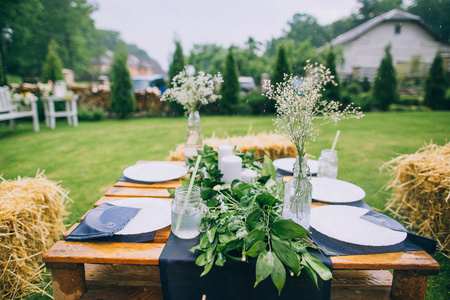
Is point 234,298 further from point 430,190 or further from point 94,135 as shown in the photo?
point 94,135

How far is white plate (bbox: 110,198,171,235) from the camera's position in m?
1.11

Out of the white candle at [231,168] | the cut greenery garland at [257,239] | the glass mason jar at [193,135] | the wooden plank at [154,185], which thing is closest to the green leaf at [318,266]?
the cut greenery garland at [257,239]

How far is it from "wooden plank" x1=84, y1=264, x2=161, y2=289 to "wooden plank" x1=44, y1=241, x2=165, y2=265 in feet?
1.16

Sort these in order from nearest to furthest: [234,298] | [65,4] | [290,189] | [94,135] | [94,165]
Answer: [234,298], [290,189], [94,165], [94,135], [65,4]

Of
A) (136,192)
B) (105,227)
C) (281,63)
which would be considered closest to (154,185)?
(136,192)

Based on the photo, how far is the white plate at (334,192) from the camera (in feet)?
4.77

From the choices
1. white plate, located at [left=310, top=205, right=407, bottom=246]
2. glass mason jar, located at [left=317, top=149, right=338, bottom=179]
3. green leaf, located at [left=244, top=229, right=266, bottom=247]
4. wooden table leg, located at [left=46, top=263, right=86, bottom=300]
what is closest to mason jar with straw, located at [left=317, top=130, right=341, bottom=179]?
glass mason jar, located at [left=317, top=149, right=338, bottom=179]

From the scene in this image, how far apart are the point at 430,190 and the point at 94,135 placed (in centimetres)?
680

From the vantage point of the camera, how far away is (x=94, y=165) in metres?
4.43

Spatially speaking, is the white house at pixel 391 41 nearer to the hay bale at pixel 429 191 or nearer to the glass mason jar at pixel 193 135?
the hay bale at pixel 429 191

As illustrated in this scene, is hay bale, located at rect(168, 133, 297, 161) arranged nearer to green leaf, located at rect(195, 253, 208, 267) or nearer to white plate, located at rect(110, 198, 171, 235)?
white plate, located at rect(110, 198, 171, 235)

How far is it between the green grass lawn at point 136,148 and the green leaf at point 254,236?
157cm

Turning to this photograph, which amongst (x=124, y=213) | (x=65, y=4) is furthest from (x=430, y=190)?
(x=65, y=4)

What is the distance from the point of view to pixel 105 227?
3.63 ft
